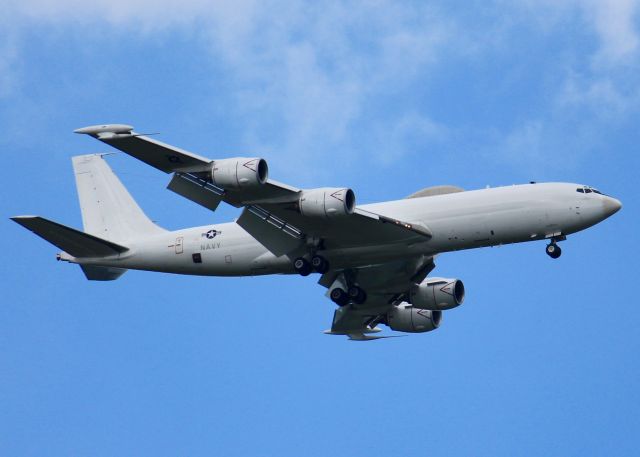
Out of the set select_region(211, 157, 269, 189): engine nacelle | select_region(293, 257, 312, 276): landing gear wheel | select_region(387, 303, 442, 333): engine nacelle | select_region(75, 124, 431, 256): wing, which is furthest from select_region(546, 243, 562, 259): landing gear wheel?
select_region(211, 157, 269, 189): engine nacelle

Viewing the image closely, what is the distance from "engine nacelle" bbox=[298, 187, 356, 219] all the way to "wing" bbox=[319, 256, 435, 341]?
575cm

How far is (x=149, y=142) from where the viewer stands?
2047 inches

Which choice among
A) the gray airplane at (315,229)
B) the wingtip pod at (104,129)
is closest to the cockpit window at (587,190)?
the gray airplane at (315,229)

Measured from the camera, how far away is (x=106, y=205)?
62.9m

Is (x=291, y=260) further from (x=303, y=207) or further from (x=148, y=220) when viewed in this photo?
(x=148, y=220)

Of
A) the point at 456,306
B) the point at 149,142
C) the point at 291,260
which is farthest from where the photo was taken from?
the point at 456,306

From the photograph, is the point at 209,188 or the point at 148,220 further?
the point at 148,220

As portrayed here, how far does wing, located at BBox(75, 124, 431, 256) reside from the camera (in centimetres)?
5216

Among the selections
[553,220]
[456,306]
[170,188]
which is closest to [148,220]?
[170,188]

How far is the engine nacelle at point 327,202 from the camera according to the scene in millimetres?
52656

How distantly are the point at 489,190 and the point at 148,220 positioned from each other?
16.7 m

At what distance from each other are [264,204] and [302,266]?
355cm

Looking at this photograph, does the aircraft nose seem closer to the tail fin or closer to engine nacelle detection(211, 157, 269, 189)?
engine nacelle detection(211, 157, 269, 189)

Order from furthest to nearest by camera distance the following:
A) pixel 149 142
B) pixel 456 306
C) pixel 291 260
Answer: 1. pixel 456 306
2. pixel 291 260
3. pixel 149 142
